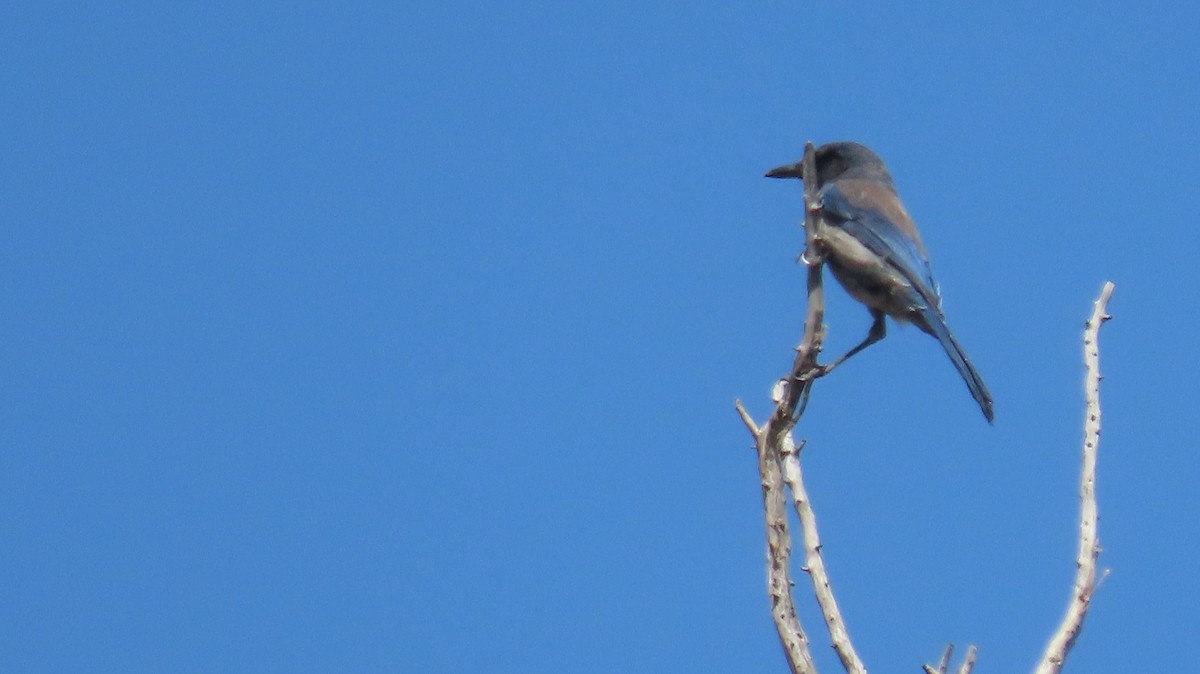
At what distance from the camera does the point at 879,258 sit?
7.32 metres

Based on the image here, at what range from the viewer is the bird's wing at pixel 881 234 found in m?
7.20

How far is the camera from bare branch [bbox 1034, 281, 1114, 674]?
4035 millimetres

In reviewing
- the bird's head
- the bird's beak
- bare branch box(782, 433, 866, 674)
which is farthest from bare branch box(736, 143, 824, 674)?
the bird's head

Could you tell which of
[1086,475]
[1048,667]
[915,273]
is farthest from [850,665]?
[915,273]

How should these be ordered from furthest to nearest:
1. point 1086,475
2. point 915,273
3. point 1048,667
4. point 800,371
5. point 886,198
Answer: point 886,198 < point 915,273 < point 800,371 < point 1086,475 < point 1048,667

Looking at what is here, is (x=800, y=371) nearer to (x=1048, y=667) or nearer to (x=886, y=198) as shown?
(x=1048, y=667)

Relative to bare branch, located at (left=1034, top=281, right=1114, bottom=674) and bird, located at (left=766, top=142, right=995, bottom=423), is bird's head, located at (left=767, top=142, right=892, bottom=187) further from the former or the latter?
bare branch, located at (left=1034, top=281, right=1114, bottom=674)

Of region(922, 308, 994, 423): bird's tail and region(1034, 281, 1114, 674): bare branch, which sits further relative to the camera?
region(922, 308, 994, 423): bird's tail

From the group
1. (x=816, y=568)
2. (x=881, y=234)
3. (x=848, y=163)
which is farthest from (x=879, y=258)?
(x=816, y=568)

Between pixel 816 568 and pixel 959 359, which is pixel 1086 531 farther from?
pixel 959 359

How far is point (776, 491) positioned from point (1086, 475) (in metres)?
0.91

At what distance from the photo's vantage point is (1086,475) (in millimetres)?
4273

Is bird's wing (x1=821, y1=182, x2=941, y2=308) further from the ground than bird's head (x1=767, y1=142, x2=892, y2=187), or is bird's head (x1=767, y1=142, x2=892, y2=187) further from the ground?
bird's head (x1=767, y1=142, x2=892, y2=187)

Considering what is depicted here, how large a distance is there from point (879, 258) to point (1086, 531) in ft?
10.7
